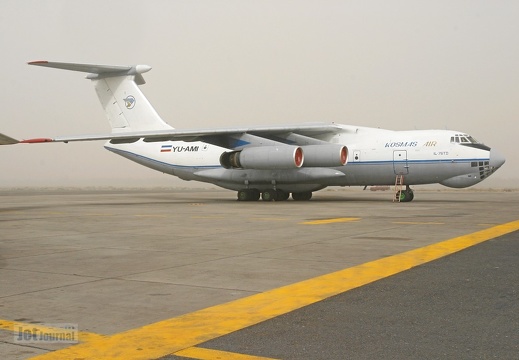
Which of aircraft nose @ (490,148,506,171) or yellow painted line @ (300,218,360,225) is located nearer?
yellow painted line @ (300,218,360,225)

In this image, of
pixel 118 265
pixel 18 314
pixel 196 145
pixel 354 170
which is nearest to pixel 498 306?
pixel 18 314

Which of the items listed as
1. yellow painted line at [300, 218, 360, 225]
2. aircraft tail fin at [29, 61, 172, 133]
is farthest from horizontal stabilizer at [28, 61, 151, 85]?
yellow painted line at [300, 218, 360, 225]

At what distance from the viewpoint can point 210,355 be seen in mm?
4035

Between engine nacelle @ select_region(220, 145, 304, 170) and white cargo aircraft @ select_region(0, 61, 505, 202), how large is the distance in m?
0.04

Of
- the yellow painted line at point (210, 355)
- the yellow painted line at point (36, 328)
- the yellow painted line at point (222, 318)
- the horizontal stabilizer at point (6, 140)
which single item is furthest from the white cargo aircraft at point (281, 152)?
the yellow painted line at point (210, 355)

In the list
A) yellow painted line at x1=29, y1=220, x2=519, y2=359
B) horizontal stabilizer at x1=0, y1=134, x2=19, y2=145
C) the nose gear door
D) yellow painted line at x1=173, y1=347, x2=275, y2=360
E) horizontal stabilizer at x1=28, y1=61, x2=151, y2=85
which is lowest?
yellow painted line at x1=173, y1=347, x2=275, y2=360

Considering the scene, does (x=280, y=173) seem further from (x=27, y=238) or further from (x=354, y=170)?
(x=27, y=238)

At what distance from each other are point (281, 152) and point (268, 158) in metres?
0.62

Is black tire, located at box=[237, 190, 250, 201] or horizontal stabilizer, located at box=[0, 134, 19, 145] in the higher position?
horizontal stabilizer, located at box=[0, 134, 19, 145]

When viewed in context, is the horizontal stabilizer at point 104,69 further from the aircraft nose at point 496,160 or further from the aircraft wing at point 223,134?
the aircraft nose at point 496,160

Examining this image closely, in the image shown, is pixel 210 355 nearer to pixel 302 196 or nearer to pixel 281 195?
pixel 281 195

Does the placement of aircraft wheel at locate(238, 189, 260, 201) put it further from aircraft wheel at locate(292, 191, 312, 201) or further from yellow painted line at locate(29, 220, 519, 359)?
yellow painted line at locate(29, 220, 519, 359)

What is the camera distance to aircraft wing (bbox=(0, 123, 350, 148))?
25094 millimetres

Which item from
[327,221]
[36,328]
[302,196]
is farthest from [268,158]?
[36,328]
